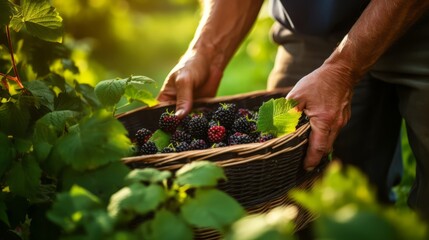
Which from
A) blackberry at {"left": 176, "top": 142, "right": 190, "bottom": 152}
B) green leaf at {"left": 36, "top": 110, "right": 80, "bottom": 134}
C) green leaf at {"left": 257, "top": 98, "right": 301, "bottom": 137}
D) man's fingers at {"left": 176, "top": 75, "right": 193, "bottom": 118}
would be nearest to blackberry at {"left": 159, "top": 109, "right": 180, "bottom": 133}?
man's fingers at {"left": 176, "top": 75, "right": 193, "bottom": 118}

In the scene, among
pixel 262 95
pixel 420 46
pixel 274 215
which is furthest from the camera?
pixel 262 95

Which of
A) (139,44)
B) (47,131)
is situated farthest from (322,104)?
(139,44)

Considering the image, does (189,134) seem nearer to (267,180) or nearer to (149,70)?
(267,180)

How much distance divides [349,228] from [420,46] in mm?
1422

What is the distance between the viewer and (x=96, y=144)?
1.34 meters

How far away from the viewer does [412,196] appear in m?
2.31

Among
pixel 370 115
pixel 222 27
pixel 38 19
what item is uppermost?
pixel 38 19

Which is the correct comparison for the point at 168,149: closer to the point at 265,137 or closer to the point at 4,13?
the point at 265,137

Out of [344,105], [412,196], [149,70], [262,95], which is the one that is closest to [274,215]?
[344,105]

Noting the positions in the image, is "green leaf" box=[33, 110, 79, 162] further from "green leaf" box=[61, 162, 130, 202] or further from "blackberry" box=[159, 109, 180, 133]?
"blackberry" box=[159, 109, 180, 133]

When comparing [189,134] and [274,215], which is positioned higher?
[274,215]

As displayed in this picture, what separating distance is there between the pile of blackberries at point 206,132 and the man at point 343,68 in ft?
0.43

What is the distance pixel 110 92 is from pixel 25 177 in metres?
0.39

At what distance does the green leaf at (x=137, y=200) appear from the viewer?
1.12m
